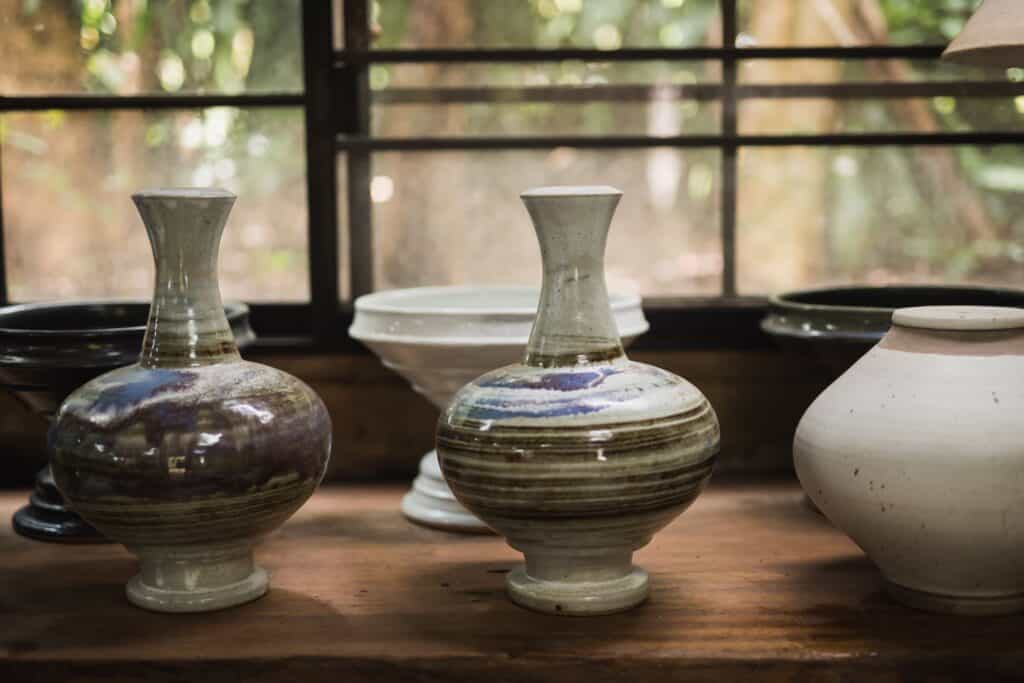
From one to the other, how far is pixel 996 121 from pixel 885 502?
2.47 ft

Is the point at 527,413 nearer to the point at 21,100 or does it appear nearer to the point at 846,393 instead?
the point at 846,393

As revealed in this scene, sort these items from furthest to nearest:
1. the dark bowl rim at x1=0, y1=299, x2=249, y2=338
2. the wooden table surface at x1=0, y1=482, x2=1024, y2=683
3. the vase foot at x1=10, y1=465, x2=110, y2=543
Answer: the vase foot at x1=10, y1=465, x2=110, y2=543
the dark bowl rim at x1=0, y1=299, x2=249, y2=338
the wooden table surface at x1=0, y1=482, x2=1024, y2=683

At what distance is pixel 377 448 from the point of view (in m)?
1.54

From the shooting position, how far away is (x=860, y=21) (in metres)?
1.55

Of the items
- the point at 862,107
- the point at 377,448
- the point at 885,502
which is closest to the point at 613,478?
the point at 885,502

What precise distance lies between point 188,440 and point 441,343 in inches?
12.7

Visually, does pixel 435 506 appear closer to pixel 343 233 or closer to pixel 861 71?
pixel 343 233

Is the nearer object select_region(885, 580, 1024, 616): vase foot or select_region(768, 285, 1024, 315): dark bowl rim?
select_region(885, 580, 1024, 616): vase foot

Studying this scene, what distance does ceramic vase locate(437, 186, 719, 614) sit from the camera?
3.22 feet

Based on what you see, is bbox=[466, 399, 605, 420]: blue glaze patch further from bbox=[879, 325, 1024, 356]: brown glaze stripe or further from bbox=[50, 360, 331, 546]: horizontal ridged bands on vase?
bbox=[879, 325, 1024, 356]: brown glaze stripe

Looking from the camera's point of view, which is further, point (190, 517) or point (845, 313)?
point (845, 313)

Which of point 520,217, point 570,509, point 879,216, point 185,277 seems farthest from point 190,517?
point 879,216

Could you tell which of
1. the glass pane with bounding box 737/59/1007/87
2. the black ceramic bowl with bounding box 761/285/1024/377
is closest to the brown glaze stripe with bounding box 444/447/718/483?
the black ceramic bowl with bounding box 761/285/1024/377

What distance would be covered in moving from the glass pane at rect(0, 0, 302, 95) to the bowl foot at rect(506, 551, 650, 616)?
0.76 meters
